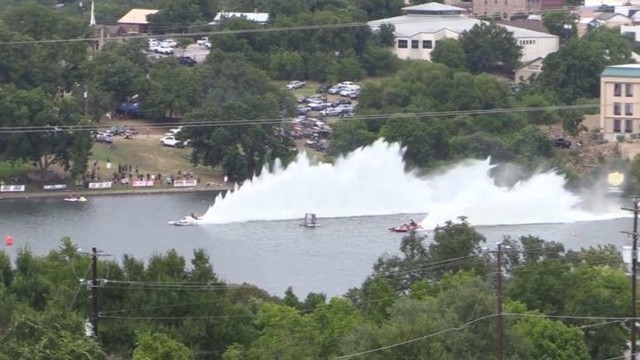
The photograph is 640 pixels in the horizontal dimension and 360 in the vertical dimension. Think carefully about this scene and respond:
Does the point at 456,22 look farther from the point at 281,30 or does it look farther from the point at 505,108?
the point at 505,108

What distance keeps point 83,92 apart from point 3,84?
1190 mm

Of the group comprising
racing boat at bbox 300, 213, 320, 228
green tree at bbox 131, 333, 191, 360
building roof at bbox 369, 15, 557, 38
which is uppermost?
green tree at bbox 131, 333, 191, 360

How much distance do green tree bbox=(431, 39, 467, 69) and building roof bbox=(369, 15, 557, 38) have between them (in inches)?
62.7

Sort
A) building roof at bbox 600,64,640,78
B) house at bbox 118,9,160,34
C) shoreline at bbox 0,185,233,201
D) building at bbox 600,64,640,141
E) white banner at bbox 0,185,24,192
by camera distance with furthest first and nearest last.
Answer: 1. house at bbox 118,9,160,34
2. building roof at bbox 600,64,640,78
3. building at bbox 600,64,640,141
4. white banner at bbox 0,185,24,192
5. shoreline at bbox 0,185,233,201

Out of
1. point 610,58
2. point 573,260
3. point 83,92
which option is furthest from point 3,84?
point 573,260

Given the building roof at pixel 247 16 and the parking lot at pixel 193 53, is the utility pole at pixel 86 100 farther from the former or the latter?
the building roof at pixel 247 16

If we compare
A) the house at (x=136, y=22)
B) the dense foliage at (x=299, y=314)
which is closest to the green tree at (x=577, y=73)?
the house at (x=136, y=22)

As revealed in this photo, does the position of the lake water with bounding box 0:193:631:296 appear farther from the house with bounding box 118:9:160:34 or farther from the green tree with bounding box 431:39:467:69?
the house with bounding box 118:9:160:34

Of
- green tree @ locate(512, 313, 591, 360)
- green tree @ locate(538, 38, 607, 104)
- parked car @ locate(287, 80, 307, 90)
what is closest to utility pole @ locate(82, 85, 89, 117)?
parked car @ locate(287, 80, 307, 90)

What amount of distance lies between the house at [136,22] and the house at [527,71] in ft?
21.9

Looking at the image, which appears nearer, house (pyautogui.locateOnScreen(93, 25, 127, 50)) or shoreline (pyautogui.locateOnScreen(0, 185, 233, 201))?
shoreline (pyautogui.locateOnScreen(0, 185, 233, 201))

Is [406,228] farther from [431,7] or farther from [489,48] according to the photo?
[431,7]

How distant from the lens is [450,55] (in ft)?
126

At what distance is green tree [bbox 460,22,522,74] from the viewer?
38969mm
